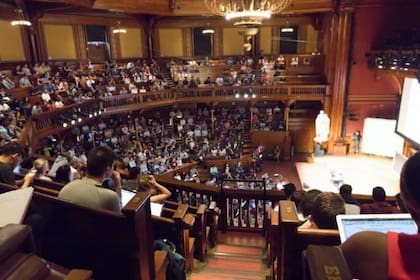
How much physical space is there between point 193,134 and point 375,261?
12973 mm

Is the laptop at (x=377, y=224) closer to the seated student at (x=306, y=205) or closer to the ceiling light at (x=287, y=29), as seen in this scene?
the seated student at (x=306, y=205)

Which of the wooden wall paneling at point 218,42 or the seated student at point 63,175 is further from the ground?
the wooden wall paneling at point 218,42

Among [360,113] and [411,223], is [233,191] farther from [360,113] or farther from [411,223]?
[360,113]

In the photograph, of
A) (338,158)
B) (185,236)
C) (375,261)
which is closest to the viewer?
(375,261)

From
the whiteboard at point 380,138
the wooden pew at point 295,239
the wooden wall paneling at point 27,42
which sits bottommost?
the whiteboard at point 380,138

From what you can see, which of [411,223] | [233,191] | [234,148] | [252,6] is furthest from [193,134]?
[411,223]

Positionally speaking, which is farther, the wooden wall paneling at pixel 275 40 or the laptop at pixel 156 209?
the wooden wall paneling at pixel 275 40

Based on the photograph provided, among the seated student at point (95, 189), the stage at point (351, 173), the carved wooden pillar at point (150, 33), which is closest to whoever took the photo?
the seated student at point (95, 189)

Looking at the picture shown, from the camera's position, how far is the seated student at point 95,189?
1996 mm

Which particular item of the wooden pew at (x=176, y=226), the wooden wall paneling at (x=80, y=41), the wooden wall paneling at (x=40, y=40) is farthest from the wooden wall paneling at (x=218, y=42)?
the wooden pew at (x=176, y=226)

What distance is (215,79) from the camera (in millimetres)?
14547

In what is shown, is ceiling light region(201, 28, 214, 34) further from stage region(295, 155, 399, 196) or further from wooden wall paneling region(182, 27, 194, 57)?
stage region(295, 155, 399, 196)

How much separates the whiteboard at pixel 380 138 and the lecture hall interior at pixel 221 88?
37 millimetres

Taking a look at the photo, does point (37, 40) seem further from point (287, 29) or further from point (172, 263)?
point (172, 263)
